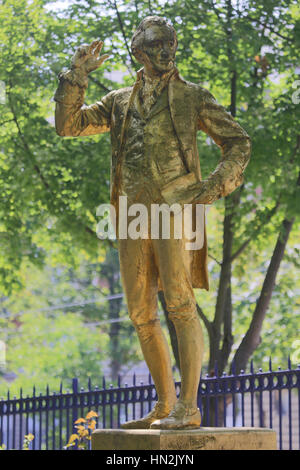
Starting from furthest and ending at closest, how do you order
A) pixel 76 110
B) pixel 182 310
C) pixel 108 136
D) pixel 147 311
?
pixel 108 136 < pixel 76 110 < pixel 147 311 < pixel 182 310

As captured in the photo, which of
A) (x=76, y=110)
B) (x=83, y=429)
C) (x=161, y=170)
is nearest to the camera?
(x=161, y=170)

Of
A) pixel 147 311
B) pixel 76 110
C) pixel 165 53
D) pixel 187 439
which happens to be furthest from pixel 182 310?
pixel 165 53

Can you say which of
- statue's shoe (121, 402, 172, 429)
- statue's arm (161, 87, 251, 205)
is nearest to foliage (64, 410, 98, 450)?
statue's shoe (121, 402, 172, 429)

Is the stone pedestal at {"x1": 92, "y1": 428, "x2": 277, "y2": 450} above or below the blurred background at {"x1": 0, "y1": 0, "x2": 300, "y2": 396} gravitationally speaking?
below

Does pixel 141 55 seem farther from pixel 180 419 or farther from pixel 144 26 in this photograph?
pixel 180 419

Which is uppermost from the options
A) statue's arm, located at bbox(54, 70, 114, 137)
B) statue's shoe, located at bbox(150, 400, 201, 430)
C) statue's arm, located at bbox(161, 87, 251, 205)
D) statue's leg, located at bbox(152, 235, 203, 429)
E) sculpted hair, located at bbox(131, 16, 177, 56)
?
sculpted hair, located at bbox(131, 16, 177, 56)

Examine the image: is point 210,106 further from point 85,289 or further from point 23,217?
point 85,289

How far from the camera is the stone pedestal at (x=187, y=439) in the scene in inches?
196

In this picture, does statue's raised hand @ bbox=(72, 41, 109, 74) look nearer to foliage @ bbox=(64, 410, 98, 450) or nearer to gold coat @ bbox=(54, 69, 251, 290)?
gold coat @ bbox=(54, 69, 251, 290)

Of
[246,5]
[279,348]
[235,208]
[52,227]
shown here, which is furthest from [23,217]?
[279,348]

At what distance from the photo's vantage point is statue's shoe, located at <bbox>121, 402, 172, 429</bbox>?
551cm

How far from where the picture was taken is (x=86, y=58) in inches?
224

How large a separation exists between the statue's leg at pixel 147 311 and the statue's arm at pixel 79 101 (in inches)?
34.1

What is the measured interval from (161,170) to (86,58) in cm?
92
